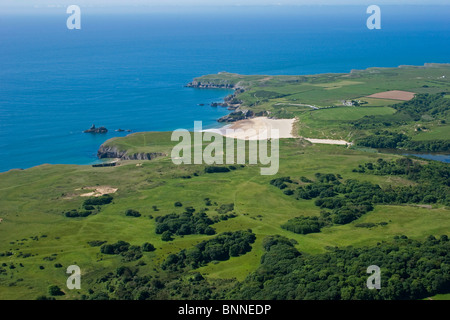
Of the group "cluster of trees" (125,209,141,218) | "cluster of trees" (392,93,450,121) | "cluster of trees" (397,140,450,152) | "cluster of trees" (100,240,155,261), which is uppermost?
"cluster of trees" (392,93,450,121)

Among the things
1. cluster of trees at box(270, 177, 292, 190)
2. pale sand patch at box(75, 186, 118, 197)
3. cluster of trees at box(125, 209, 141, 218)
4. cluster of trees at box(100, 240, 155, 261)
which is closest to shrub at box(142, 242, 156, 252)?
cluster of trees at box(100, 240, 155, 261)

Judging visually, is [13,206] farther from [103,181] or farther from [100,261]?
[100,261]

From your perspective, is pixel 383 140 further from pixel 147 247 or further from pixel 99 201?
pixel 147 247

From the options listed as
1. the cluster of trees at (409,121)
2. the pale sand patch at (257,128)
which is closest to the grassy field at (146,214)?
the cluster of trees at (409,121)

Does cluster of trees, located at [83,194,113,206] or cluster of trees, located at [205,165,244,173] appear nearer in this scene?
cluster of trees, located at [83,194,113,206]

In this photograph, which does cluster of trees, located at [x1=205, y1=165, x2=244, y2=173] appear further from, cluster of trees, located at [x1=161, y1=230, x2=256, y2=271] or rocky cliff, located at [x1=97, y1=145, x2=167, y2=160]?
Result: cluster of trees, located at [x1=161, y1=230, x2=256, y2=271]

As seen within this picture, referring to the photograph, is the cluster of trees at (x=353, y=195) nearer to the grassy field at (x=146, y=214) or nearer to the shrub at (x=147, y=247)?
the grassy field at (x=146, y=214)
